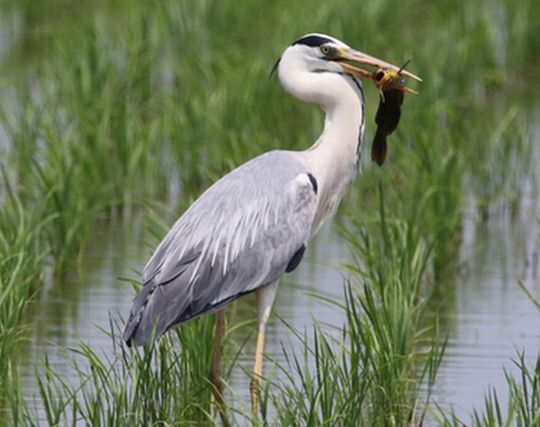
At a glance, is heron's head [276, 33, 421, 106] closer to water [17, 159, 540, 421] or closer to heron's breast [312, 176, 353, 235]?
heron's breast [312, 176, 353, 235]

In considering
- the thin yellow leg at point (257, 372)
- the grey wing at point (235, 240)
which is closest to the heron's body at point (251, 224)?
the grey wing at point (235, 240)

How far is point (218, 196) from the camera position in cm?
685

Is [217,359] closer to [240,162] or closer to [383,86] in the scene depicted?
[383,86]

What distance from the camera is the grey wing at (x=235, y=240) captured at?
661 cm

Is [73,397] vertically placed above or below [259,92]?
below

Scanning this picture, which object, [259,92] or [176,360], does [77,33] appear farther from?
[176,360]

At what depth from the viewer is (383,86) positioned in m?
7.18

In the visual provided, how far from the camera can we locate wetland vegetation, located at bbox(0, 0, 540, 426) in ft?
20.1

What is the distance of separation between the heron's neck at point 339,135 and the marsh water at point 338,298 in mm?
618

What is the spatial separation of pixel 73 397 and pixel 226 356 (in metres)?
1.86

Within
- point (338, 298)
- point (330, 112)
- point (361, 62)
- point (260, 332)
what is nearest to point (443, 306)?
point (338, 298)

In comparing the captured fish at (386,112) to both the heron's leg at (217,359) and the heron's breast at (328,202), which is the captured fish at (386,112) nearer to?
the heron's breast at (328,202)

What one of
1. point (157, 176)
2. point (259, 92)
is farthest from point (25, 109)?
point (259, 92)

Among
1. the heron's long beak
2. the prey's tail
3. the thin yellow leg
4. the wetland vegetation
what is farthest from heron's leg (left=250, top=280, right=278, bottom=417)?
the heron's long beak
